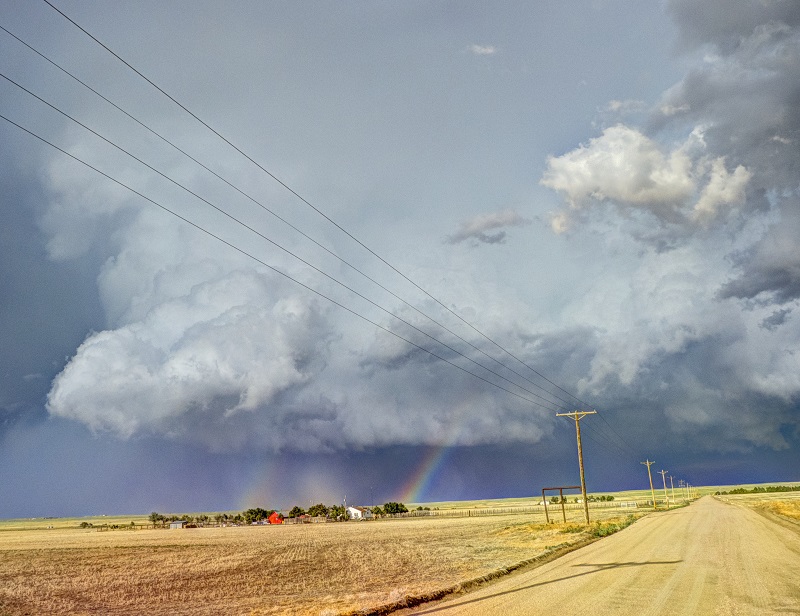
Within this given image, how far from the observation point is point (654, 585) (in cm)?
1925

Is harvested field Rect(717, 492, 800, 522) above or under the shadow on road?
under

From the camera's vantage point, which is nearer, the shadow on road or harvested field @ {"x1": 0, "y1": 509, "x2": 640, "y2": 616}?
the shadow on road

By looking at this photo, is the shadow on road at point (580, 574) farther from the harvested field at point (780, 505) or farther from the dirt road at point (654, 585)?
the harvested field at point (780, 505)

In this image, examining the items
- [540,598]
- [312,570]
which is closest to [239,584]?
[312,570]

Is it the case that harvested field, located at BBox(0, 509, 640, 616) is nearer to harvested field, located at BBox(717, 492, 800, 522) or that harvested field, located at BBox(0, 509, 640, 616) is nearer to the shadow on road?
the shadow on road

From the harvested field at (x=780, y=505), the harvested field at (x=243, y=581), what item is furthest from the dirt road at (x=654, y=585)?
the harvested field at (x=780, y=505)

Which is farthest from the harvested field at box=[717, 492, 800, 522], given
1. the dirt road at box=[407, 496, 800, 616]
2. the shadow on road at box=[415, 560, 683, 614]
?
the shadow on road at box=[415, 560, 683, 614]

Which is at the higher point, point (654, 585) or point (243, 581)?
point (654, 585)

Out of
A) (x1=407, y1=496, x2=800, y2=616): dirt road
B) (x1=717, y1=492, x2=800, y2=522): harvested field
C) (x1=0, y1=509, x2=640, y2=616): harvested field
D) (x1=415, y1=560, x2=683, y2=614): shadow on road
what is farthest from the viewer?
(x1=717, y1=492, x2=800, y2=522): harvested field

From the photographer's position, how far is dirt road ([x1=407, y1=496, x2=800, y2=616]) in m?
15.8

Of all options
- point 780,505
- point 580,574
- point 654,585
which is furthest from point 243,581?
point 780,505

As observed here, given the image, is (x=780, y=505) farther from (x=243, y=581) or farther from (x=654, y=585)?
(x=243, y=581)

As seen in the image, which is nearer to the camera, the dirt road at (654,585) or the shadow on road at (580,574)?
the dirt road at (654,585)

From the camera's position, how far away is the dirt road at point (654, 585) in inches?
621
